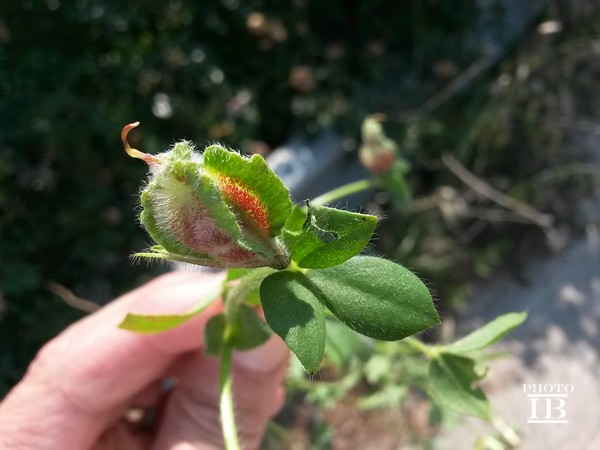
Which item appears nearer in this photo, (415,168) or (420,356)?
(420,356)

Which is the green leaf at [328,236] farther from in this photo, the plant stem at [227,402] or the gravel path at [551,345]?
the gravel path at [551,345]

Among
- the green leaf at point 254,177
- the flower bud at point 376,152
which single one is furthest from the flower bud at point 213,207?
the flower bud at point 376,152

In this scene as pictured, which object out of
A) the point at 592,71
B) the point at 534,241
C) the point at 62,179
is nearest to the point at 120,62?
the point at 62,179

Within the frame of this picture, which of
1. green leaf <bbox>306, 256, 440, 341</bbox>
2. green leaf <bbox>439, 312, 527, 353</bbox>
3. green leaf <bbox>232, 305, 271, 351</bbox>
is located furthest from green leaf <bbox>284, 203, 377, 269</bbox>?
green leaf <bbox>439, 312, 527, 353</bbox>

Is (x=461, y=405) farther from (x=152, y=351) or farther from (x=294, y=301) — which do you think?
(x=152, y=351)

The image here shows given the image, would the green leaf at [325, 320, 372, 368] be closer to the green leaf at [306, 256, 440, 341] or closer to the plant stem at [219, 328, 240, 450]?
the plant stem at [219, 328, 240, 450]

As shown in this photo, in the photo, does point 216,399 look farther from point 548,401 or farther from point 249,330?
point 548,401

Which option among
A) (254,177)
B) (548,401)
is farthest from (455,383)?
(548,401)
